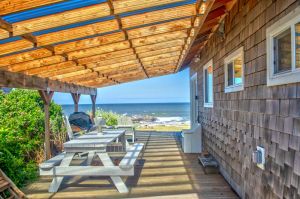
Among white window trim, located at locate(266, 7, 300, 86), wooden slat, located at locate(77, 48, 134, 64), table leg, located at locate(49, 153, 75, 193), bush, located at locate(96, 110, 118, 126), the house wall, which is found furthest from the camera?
bush, located at locate(96, 110, 118, 126)

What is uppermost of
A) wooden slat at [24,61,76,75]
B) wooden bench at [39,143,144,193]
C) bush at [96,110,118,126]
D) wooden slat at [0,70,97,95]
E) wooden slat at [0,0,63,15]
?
wooden slat at [0,0,63,15]

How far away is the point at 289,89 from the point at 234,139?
214 centimetres

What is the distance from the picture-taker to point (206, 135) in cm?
743

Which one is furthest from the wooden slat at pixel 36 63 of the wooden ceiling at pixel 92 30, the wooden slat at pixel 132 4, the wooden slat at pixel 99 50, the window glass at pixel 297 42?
the window glass at pixel 297 42

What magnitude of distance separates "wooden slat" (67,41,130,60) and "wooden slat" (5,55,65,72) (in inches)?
8.6

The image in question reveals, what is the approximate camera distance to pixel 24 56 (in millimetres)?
4512

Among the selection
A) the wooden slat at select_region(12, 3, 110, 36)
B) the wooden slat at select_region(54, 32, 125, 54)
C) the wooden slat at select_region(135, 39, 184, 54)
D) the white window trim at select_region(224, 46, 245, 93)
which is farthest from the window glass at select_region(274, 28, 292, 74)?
the wooden slat at select_region(135, 39, 184, 54)

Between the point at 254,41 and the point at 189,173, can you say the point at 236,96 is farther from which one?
the point at 189,173

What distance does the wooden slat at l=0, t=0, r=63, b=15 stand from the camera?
258 centimetres

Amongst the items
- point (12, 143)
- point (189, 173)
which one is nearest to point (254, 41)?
point (189, 173)

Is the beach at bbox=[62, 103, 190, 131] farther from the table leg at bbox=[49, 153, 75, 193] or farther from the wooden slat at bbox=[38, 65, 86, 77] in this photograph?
the table leg at bbox=[49, 153, 75, 193]

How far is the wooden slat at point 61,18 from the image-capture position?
10.4ft

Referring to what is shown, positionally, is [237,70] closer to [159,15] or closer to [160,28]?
[160,28]

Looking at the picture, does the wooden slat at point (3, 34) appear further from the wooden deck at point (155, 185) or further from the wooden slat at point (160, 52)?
the wooden slat at point (160, 52)
